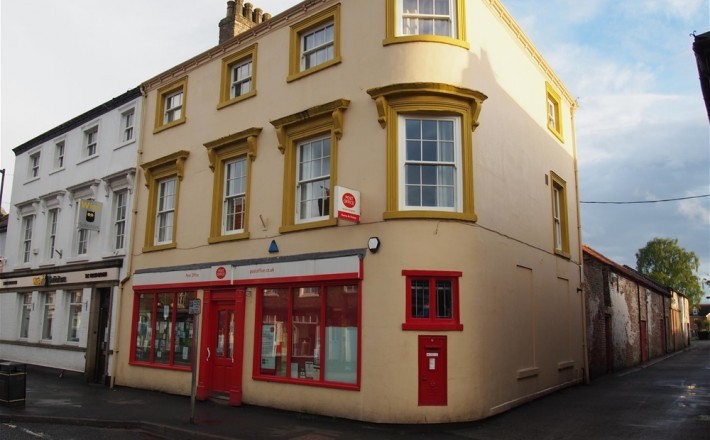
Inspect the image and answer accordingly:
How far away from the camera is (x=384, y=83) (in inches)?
465

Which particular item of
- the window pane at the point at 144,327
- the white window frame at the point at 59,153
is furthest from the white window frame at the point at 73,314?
the white window frame at the point at 59,153

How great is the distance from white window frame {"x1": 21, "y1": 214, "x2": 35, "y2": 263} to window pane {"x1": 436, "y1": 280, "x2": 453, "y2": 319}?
18716 mm

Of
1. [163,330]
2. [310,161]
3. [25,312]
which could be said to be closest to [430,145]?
[310,161]

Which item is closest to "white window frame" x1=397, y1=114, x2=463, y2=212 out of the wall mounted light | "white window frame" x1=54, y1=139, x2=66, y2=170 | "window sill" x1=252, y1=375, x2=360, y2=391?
the wall mounted light

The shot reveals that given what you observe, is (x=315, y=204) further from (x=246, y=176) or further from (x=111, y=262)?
(x=111, y=262)

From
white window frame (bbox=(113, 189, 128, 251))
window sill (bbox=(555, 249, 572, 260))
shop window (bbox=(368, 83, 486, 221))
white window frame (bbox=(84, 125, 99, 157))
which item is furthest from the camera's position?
white window frame (bbox=(84, 125, 99, 157))

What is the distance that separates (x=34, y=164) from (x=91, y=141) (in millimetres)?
5125

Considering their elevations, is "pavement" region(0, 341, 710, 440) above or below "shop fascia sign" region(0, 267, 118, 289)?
below

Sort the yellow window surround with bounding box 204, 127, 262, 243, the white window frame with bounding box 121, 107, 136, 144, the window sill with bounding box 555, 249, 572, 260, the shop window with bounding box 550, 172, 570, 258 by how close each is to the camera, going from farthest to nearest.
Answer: the white window frame with bounding box 121, 107, 136, 144
the shop window with bounding box 550, 172, 570, 258
the window sill with bounding box 555, 249, 572, 260
the yellow window surround with bounding box 204, 127, 262, 243

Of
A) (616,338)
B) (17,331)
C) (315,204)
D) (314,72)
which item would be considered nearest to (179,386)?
(315,204)

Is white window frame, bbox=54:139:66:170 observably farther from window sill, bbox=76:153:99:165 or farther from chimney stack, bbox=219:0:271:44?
chimney stack, bbox=219:0:271:44

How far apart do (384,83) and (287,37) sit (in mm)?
3782

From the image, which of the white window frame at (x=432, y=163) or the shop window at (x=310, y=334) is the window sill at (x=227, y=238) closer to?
the shop window at (x=310, y=334)

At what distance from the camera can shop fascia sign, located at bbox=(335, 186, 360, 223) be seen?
1102cm
